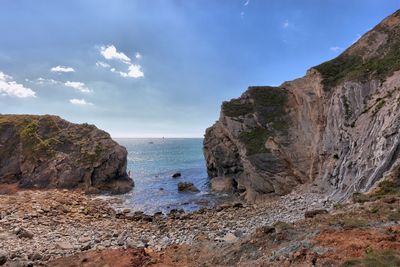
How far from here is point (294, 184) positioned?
3844cm

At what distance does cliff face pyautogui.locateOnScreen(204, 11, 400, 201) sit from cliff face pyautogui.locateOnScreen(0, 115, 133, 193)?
77.8ft

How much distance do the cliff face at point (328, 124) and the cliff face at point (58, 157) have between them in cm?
2372

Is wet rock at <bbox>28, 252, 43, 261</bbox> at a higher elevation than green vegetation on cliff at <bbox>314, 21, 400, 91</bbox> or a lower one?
lower

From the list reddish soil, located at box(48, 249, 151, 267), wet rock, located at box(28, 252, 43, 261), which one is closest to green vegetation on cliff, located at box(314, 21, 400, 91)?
reddish soil, located at box(48, 249, 151, 267)

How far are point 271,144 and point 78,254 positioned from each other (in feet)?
99.2

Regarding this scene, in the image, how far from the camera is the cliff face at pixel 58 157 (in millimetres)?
54875

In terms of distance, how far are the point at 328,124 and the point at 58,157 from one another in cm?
4735

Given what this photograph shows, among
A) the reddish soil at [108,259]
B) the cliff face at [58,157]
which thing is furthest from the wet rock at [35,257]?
the cliff face at [58,157]

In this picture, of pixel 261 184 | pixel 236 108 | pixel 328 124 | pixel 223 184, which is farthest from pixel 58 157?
pixel 328 124

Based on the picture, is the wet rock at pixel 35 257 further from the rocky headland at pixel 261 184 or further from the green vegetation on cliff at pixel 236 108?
the green vegetation on cliff at pixel 236 108

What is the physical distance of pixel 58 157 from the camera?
57188mm

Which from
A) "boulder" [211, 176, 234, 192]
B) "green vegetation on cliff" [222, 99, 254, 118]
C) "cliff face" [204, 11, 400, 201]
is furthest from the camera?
"boulder" [211, 176, 234, 192]

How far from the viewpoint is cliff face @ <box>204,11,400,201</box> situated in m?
26.8

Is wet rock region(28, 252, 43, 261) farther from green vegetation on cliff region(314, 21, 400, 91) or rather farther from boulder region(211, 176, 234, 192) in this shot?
boulder region(211, 176, 234, 192)
